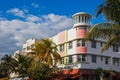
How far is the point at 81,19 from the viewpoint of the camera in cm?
5550

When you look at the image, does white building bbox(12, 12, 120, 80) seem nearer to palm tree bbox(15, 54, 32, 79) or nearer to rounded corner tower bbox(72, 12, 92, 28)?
rounded corner tower bbox(72, 12, 92, 28)

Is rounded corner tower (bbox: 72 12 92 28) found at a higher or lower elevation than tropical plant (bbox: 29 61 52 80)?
higher

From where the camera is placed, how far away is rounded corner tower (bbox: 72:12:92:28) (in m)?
54.9

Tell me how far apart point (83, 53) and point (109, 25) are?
82.2 ft

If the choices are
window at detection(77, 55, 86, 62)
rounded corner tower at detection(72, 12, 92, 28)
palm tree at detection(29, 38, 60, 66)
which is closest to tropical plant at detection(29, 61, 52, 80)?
palm tree at detection(29, 38, 60, 66)

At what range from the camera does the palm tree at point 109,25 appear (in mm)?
29000

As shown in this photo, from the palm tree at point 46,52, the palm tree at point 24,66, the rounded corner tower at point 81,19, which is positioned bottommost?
the palm tree at point 24,66

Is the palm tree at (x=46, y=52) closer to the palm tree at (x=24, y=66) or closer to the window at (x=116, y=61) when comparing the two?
the palm tree at (x=24, y=66)

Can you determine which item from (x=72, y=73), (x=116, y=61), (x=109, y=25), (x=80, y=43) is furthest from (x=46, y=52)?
(x=109, y=25)

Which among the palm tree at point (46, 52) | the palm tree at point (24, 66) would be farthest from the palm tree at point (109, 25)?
the palm tree at point (24, 66)

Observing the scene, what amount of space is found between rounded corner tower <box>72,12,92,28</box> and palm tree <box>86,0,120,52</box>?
24.9m

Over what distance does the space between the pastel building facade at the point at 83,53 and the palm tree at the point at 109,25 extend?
75.5 feet

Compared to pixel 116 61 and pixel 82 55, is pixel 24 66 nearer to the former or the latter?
Answer: pixel 82 55

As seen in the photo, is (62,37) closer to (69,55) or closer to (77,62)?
(69,55)
